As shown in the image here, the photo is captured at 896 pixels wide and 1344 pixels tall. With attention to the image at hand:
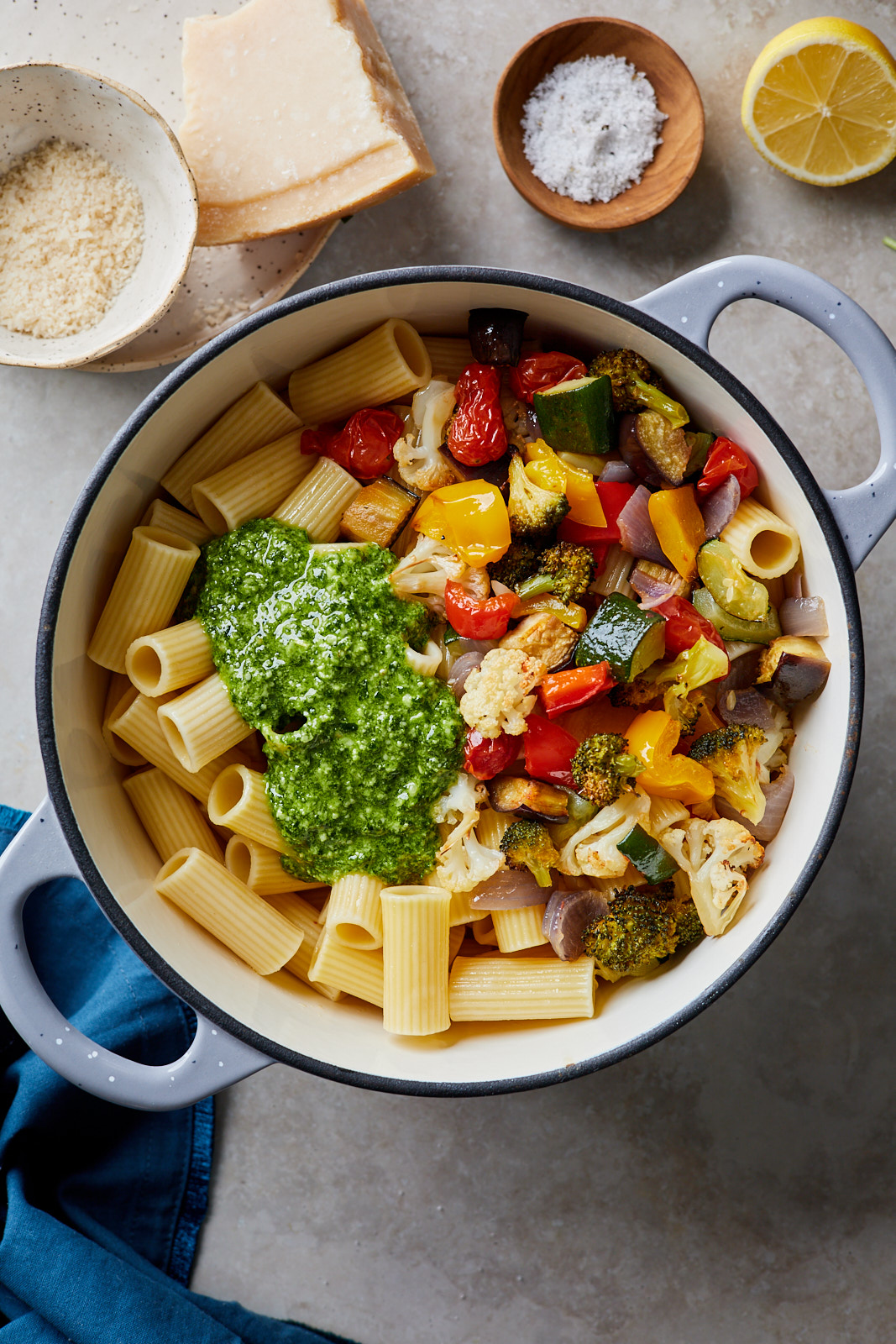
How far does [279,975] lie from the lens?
2.73 metres

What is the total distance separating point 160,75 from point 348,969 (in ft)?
8.93

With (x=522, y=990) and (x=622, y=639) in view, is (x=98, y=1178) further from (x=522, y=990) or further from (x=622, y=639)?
(x=622, y=639)

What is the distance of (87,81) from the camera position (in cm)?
281

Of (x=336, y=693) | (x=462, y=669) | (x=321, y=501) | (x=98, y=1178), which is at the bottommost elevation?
(x=98, y=1178)

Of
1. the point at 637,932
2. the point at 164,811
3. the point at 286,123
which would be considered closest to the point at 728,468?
the point at 637,932

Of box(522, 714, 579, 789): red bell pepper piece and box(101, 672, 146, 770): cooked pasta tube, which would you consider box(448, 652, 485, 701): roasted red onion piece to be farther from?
box(101, 672, 146, 770): cooked pasta tube

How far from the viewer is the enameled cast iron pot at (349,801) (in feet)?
7.52

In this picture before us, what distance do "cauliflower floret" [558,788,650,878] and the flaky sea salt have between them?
1.86 meters

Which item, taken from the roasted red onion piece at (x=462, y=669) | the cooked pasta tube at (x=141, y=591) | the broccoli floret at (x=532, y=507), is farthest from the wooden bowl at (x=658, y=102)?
the cooked pasta tube at (x=141, y=591)

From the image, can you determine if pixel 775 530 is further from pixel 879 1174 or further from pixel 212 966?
pixel 879 1174

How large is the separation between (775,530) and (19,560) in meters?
2.33

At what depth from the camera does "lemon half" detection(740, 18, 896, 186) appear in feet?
9.63

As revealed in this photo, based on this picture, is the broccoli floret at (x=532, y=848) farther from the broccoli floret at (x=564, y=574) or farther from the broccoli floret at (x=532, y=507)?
the broccoli floret at (x=532, y=507)

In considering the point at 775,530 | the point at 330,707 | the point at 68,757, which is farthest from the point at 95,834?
the point at 775,530
